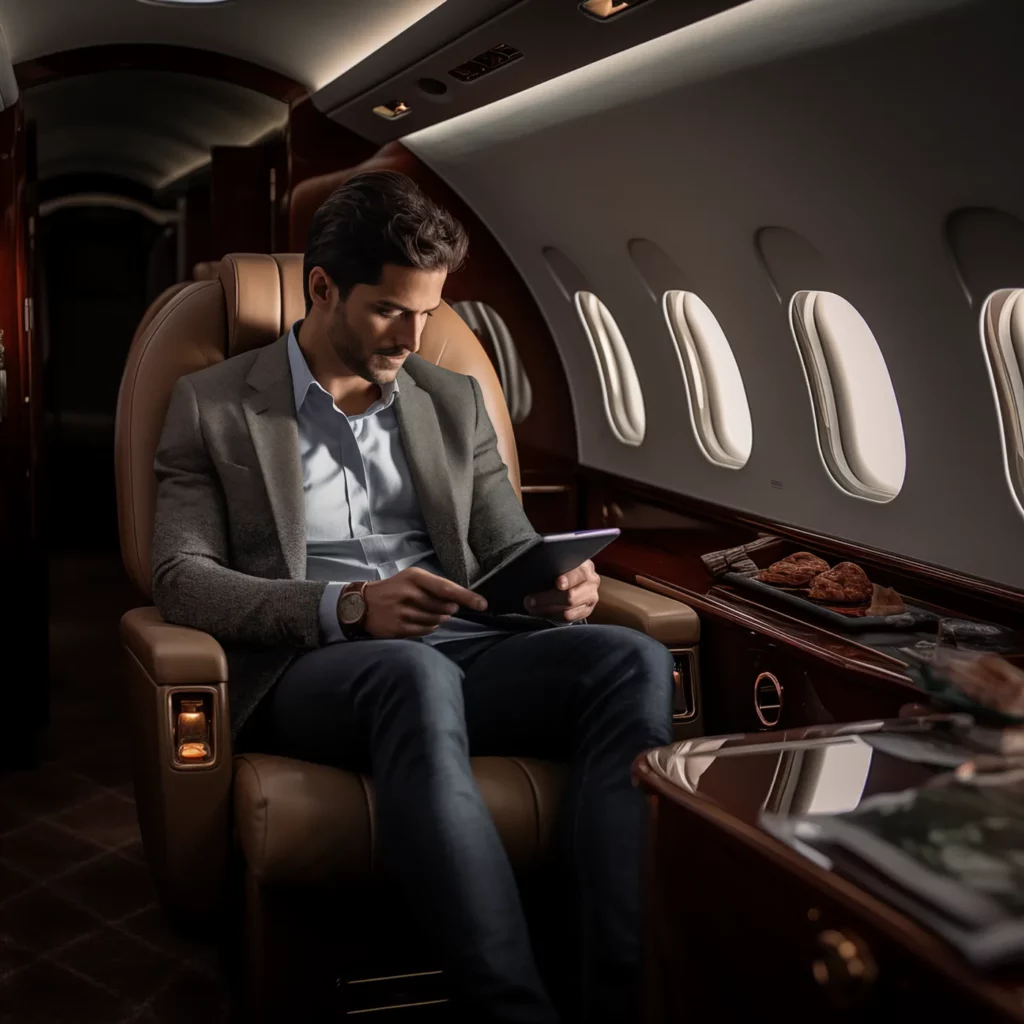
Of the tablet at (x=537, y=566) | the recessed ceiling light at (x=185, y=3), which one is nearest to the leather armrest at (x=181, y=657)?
the tablet at (x=537, y=566)

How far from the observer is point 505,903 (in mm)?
1858

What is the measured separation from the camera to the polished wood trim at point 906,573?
2791 millimetres

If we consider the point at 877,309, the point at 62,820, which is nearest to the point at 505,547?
Answer: the point at 877,309

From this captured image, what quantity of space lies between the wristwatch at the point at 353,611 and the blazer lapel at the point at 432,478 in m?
0.32

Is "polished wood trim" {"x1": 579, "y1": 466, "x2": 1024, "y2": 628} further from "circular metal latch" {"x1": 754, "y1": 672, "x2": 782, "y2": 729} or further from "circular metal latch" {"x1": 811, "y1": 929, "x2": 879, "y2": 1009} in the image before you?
"circular metal latch" {"x1": 811, "y1": 929, "x2": 879, "y2": 1009}

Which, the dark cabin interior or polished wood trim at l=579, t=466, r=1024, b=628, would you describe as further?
polished wood trim at l=579, t=466, r=1024, b=628

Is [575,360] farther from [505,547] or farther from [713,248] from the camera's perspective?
[505,547]

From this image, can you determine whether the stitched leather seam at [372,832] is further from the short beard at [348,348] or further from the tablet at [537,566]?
the short beard at [348,348]

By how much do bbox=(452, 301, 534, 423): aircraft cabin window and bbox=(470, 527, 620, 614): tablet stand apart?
2640mm

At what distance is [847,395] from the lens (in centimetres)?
358

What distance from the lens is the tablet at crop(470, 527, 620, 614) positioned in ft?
7.00

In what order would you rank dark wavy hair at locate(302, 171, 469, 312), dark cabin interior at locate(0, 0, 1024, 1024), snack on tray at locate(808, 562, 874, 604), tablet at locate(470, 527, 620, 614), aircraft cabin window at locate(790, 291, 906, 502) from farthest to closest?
aircraft cabin window at locate(790, 291, 906, 502), snack on tray at locate(808, 562, 874, 604), dark wavy hair at locate(302, 171, 469, 312), tablet at locate(470, 527, 620, 614), dark cabin interior at locate(0, 0, 1024, 1024)

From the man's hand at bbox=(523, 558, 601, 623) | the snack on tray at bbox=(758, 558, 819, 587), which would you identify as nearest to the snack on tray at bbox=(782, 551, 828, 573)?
the snack on tray at bbox=(758, 558, 819, 587)

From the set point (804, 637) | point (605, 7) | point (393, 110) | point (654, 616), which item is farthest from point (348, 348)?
point (393, 110)
